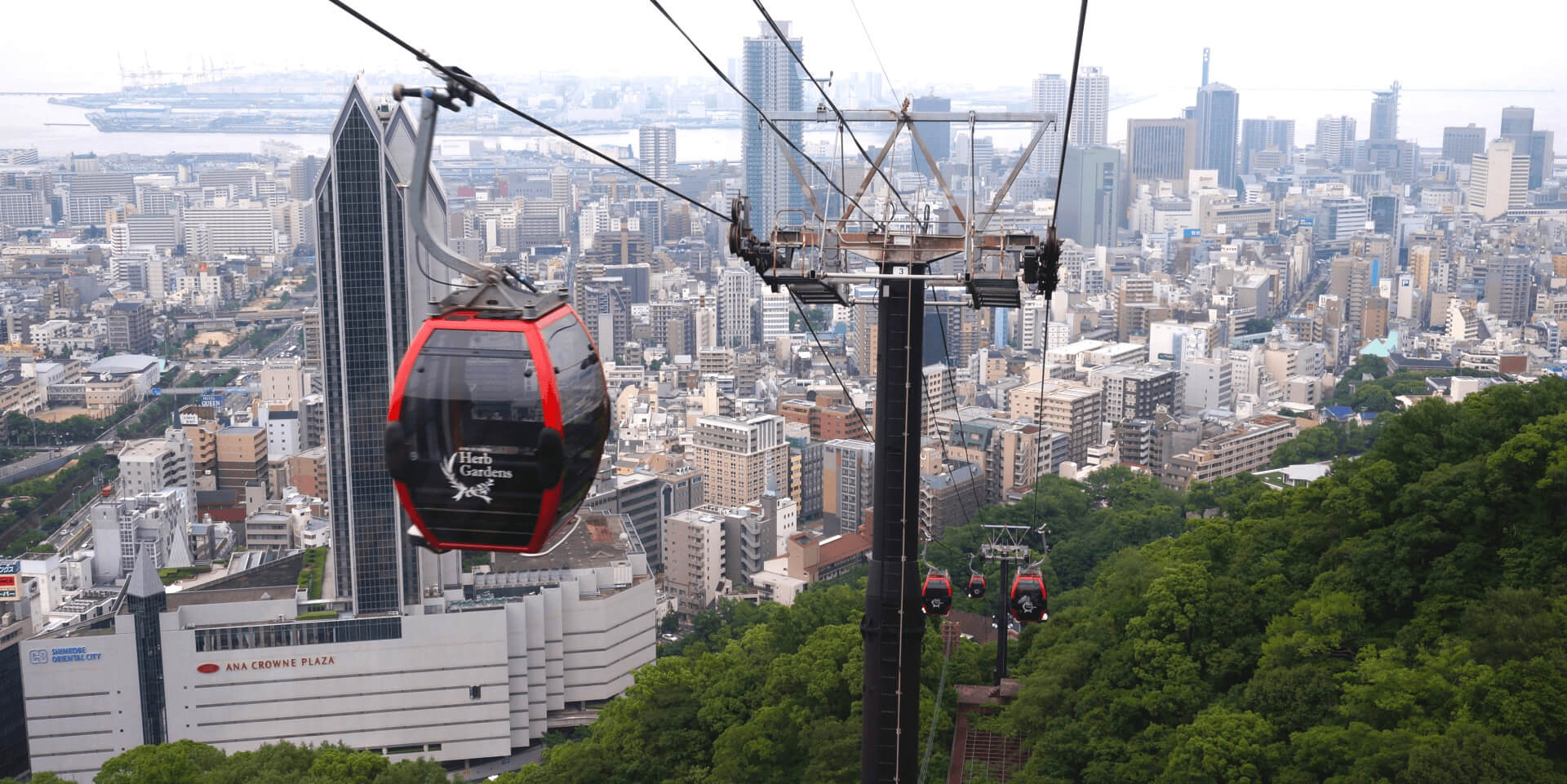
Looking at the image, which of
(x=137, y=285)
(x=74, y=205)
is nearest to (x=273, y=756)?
(x=137, y=285)

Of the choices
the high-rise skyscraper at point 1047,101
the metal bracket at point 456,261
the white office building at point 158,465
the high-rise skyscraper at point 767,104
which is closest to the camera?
the metal bracket at point 456,261

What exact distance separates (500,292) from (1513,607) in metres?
5.29

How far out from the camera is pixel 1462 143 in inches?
2638

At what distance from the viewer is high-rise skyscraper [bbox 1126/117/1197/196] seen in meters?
67.6

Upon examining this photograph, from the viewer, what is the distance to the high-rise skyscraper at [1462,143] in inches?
2598

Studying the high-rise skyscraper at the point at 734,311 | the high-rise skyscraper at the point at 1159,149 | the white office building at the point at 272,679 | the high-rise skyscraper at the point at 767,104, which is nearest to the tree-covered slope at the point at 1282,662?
the white office building at the point at 272,679

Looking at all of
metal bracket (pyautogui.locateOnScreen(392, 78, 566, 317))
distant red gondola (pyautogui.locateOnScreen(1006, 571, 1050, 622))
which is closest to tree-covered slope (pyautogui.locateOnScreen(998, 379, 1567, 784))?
distant red gondola (pyautogui.locateOnScreen(1006, 571, 1050, 622))

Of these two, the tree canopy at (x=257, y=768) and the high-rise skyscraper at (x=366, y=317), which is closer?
the tree canopy at (x=257, y=768)

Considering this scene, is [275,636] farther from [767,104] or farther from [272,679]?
[767,104]

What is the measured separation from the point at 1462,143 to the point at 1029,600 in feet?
221

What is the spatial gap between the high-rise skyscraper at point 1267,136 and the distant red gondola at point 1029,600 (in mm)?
71049

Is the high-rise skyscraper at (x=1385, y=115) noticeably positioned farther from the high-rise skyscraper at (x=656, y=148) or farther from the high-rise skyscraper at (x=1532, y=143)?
the high-rise skyscraper at (x=656, y=148)

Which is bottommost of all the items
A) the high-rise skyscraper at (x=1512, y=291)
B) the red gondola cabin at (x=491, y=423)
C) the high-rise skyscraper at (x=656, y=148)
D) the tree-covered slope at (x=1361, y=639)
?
the high-rise skyscraper at (x=1512, y=291)

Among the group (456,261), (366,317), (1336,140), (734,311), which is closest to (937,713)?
(456,261)
